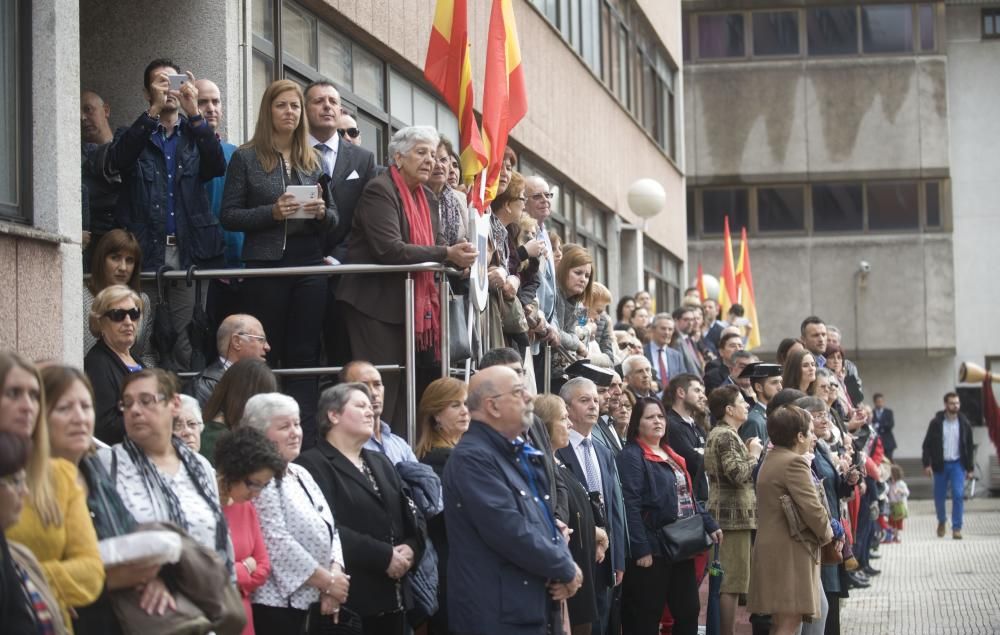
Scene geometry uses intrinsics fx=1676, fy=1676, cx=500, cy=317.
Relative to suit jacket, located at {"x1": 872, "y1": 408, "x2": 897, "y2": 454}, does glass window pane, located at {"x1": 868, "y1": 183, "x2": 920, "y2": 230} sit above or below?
above

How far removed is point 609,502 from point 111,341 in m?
4.06

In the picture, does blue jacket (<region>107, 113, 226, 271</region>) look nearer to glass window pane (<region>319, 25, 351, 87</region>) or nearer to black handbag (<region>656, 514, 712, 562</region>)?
black handbag (<region>656, 514, 712, 562</region>)

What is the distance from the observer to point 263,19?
1253 cm

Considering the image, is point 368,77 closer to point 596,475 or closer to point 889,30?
point 596,475

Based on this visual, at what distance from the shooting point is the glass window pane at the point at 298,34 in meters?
13.0

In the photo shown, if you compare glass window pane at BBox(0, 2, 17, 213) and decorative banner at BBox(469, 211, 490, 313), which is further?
decorative banner at BBox(469, 211, 490, 313)

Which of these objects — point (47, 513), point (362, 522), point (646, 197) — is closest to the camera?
point (47, 513)

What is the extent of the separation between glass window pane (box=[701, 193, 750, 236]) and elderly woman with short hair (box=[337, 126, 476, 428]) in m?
32.6

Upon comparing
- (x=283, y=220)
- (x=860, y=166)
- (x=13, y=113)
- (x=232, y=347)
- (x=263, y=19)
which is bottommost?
(x=232, y=347)

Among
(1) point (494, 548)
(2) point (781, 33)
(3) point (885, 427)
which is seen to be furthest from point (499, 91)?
(2) point (781, 33)

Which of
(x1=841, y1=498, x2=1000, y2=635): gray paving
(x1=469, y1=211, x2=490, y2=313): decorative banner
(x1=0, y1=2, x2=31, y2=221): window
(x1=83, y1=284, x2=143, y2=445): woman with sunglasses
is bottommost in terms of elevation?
(x1=841, y1=498, x2=1000, y2=635): gray paving

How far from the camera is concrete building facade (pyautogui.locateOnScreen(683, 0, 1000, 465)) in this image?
41.3m

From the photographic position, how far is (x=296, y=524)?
7.36 metres

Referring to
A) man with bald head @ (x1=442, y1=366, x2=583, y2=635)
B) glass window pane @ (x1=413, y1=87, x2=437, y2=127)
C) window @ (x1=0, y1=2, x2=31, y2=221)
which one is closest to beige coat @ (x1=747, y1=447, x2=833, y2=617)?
man with bald head @ (x1=442, y1=366, x2=583, y2=635)
